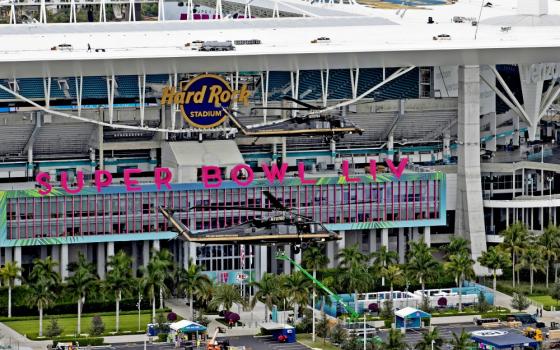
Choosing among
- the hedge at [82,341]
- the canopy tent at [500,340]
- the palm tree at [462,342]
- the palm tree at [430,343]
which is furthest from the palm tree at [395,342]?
the hedge at [82,341]

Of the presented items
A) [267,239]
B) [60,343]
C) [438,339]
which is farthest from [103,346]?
[438,339]

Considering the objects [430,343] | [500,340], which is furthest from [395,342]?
[500,340]

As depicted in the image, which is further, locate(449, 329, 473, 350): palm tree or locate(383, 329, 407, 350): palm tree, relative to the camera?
locate(383, 329, 407, 350): palm tree

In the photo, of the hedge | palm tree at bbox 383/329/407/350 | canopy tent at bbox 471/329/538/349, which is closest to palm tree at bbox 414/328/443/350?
palm tree at bbox 383/329/407/350

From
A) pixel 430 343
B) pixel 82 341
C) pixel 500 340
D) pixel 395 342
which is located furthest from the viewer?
pixel 82 341

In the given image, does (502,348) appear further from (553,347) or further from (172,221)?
(172,221)

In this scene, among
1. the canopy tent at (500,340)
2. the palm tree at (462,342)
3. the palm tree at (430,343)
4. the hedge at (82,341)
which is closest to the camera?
the palm tree at (462,342)

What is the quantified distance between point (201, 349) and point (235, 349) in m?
3.88

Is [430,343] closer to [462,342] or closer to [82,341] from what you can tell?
[462,342]

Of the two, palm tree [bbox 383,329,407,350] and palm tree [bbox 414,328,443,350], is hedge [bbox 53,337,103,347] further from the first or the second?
palm tree [bbox 414,328,443,350]

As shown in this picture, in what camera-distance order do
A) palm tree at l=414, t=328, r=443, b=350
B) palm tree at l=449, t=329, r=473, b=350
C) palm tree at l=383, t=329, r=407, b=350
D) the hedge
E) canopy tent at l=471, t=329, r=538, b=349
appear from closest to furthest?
palm tree at l=449, t=329, r=473, b=350 → palm tree at l=414, t=328, r=443, b=350 → palm tree at l=383, t=329, r=407, b=350 → canopy tent at l=471, t=329, r=538, b=349 → the hedge

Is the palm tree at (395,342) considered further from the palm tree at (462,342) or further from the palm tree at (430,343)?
the palm tree at (462,342)

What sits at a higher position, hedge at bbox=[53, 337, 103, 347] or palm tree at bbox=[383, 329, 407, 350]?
palm tree at bbox=[383, 329, 407, 350]

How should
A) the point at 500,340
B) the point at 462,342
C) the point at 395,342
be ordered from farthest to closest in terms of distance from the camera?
1. the point at 500,340
2. the point at 395,342
3. the point at 462,342
